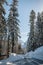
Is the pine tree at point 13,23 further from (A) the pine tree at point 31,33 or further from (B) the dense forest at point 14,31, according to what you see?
(A) the pine tree at point 31,33

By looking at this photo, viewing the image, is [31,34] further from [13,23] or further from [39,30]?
[13,23]

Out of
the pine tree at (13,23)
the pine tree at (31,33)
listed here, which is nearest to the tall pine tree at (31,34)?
the pine tree at (31,33)

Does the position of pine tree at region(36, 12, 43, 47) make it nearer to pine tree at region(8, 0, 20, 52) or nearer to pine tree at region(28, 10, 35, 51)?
pine tree at region(28, 10, 35, 51)

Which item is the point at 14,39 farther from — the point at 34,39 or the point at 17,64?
the point at 17,64

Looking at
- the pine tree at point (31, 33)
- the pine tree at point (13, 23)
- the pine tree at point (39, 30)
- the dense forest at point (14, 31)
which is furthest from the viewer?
the pine tree at point (31, 33)

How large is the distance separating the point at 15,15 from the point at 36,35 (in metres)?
11.8

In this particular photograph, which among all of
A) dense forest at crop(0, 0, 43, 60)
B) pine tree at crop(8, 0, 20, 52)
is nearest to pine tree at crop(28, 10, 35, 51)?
dense forest at crop(0, 0, 43, 60)

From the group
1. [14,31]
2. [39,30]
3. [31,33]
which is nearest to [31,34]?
[31,33]

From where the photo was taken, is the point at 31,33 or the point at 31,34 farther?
the point at 31,33

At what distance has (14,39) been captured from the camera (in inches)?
1972

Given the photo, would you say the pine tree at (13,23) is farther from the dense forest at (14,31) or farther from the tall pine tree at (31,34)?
the tall pine tree at (31,34)

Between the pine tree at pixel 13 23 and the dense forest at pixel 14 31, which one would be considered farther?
the pine tree at pixel 13 23

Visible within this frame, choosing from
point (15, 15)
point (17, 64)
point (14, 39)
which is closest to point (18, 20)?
point (15, 15)

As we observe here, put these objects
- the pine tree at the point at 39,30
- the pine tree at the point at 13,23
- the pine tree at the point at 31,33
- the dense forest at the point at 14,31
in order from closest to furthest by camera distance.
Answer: the dense forest at the point at 14,31 → the pine tree at the point at 13,23 → the pine tree at the point at 39,30 → the pine tree at the point at 31,33
